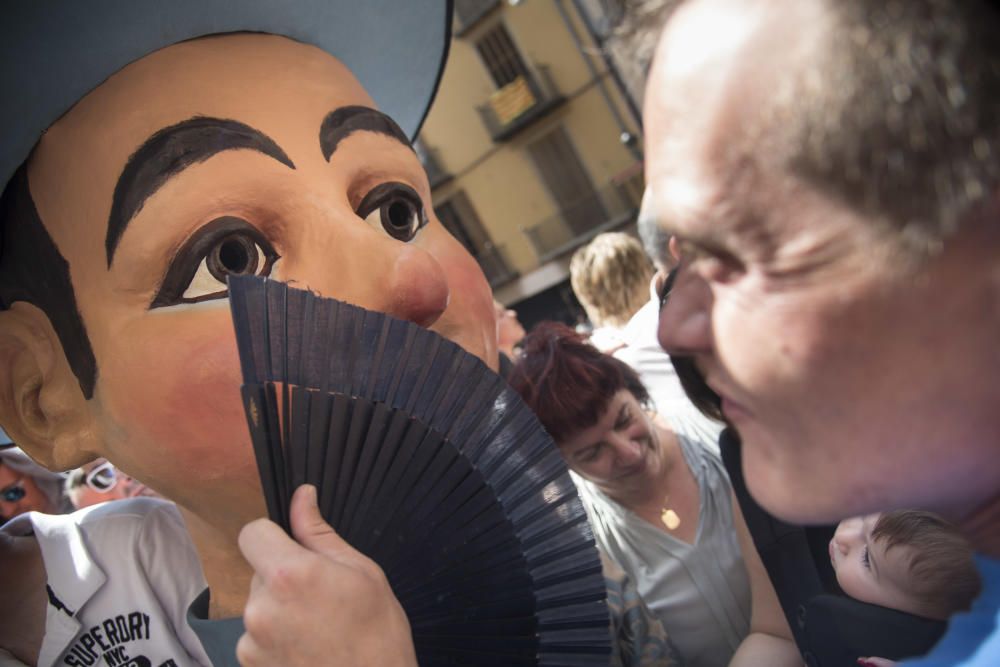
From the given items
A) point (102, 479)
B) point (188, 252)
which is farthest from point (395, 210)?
point (102, 479)

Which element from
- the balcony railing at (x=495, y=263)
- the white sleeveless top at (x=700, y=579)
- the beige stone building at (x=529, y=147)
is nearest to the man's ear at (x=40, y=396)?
the white sleeveless top at (x=700, y=579)

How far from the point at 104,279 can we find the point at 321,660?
725 millimetres

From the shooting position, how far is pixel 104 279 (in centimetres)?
113

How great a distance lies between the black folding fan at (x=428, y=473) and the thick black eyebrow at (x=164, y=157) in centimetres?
34

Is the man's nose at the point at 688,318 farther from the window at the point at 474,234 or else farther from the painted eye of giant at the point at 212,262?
the window at the point at 474,234

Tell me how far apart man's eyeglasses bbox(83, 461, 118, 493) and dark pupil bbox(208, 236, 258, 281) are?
241cm

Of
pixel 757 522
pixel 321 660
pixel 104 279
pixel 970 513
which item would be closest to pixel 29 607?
pixel 104 279

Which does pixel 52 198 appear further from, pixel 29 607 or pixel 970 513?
pixel 970 513

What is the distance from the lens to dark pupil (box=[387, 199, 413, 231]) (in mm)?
1316

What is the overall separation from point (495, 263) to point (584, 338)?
1128cm

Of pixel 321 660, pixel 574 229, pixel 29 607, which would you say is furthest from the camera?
pixel 574 229

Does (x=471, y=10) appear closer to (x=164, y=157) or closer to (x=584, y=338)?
(x=584, y=338)

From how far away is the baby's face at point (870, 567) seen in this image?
3.39ft

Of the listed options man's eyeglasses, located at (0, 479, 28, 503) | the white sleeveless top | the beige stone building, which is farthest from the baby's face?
the beige stone building
